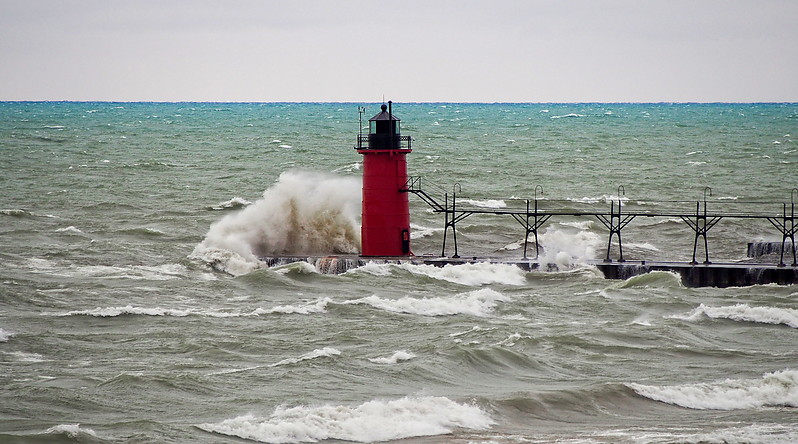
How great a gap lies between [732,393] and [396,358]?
17.0 ft

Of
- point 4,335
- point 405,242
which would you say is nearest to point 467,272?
point 405,242

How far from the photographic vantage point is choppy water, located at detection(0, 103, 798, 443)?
50.3 ft

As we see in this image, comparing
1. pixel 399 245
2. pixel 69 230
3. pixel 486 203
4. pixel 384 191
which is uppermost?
pixel 384 191

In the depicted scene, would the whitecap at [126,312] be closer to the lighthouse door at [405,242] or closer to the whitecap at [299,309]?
the whitecap at [299,309]

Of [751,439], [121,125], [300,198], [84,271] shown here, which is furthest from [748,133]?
[751,439]

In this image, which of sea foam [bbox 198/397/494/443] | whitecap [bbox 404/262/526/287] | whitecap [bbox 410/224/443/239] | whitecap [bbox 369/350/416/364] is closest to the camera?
sea foam [bbox 198/397/494/443]

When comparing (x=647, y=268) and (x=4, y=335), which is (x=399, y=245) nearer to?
(x=647, y=268)

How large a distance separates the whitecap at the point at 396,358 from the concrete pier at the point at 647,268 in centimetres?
864

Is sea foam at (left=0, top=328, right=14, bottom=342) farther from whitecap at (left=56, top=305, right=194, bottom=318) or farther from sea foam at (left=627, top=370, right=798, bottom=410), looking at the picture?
sea foam at (left=627, top=370, right=798, bottom=410)

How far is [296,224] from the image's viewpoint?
3183 centimetres

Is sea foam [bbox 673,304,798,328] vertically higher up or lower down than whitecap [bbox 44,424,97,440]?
lower down

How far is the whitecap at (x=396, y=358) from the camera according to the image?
18500 millimetres

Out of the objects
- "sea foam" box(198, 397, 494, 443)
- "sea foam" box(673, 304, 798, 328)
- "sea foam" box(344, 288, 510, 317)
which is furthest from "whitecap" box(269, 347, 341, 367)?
"sea foam" box(673, 304, 798, 328)

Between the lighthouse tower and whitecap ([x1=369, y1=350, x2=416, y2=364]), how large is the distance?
9.14 m
